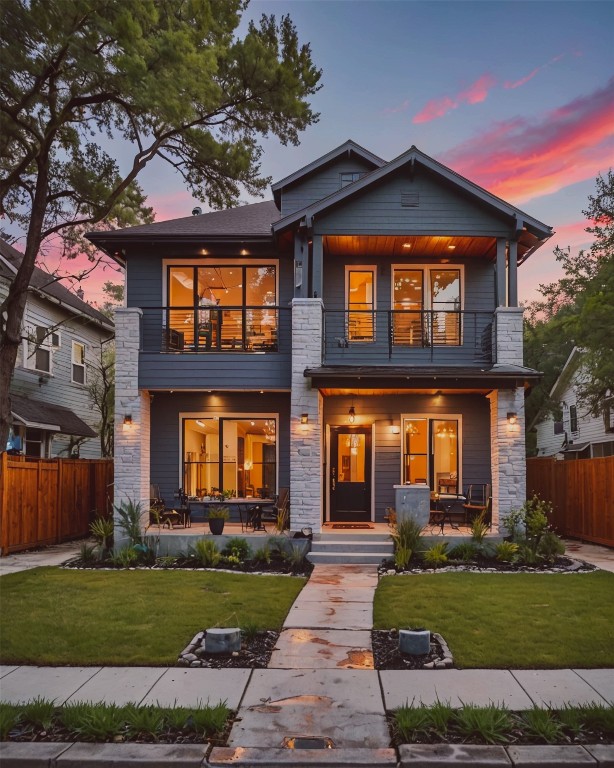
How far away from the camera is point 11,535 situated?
12.5 m

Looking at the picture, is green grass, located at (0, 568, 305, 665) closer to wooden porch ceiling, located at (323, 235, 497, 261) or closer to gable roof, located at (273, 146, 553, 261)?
gable roof, located at (273, 146, 553, 261)

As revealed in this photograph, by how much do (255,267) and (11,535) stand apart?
7.67m

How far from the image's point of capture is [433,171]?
42.7ft

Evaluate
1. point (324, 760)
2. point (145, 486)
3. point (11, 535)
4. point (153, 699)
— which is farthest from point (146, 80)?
point (324, 760)

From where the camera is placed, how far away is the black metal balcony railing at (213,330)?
45.0 ft

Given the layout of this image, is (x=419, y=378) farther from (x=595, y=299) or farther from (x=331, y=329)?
(x=595, y=299)

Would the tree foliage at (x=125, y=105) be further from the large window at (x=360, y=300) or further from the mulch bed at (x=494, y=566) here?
the mulch bed at (x=494, y=566)

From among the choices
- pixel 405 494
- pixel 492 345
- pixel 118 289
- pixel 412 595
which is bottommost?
pixel 412 595

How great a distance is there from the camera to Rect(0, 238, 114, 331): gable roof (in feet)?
57.3

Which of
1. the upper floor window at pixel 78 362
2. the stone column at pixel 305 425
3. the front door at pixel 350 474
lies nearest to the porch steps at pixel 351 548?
the stone column at pixel 305 425

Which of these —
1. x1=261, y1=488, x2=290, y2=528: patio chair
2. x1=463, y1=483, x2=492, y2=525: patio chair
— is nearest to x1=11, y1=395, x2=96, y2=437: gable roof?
x1=261, y1=488, x2=290, y2=528: patio chair

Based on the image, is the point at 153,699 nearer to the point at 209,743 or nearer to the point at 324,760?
the point at 209,743

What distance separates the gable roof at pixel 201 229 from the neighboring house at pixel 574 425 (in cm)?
1395

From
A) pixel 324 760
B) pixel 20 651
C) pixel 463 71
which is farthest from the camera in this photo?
pixel 463 71
